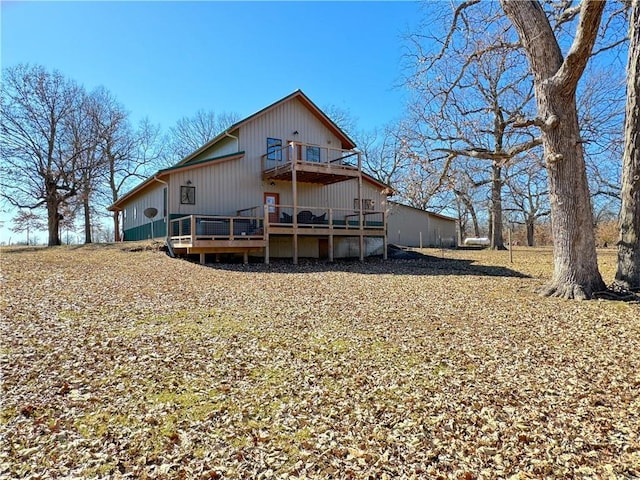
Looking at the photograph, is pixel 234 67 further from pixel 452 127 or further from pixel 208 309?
pixel 208 309

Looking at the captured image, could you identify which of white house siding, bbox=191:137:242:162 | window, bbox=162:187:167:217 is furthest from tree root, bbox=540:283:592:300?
window, bbox=162:187:167:217

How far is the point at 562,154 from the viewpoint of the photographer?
7828 mm

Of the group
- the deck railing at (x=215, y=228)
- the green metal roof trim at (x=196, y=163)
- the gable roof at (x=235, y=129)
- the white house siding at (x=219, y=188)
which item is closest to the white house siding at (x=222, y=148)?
the gable roof at (x=235, y=129)

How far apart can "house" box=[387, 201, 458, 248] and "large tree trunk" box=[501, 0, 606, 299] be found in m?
17.9

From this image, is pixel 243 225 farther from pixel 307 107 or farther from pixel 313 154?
pixel 307 107

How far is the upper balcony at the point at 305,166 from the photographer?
16047 mm

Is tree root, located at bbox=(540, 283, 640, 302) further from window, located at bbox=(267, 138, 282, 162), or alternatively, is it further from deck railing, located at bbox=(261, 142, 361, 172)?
window, located at bbox=(267, 138, 282, 162)

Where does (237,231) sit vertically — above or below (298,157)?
below

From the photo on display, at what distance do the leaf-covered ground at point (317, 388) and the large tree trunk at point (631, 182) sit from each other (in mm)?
1505

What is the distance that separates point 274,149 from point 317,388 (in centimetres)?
1523

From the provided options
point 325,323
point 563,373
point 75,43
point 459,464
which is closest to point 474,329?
point 563,373

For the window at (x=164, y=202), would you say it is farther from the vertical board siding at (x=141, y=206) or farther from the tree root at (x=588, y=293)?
the tree root at (x=588, y=293)

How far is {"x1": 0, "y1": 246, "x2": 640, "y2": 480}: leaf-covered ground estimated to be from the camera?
287 cm

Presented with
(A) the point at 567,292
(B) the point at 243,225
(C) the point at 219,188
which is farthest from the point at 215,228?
(A) the point at 567,292
